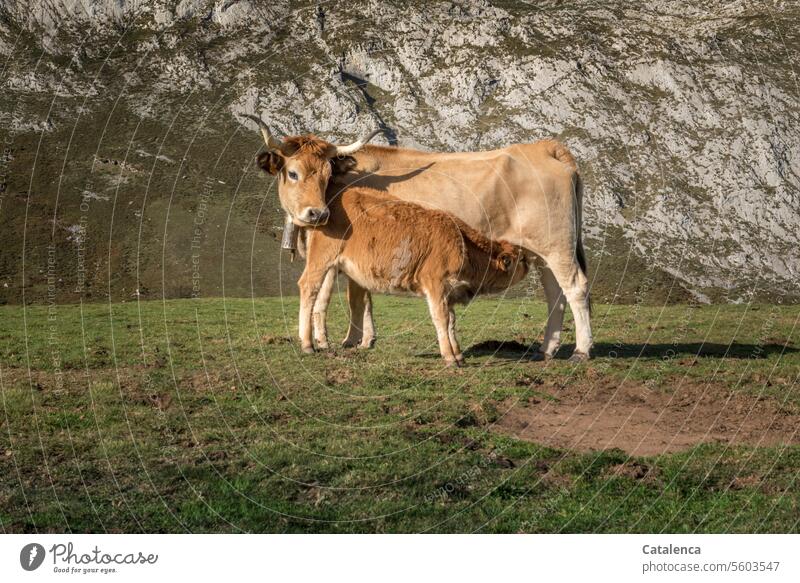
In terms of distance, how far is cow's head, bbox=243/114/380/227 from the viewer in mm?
14344

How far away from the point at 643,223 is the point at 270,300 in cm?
6383

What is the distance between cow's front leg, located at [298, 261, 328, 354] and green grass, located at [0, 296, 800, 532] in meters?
0.37

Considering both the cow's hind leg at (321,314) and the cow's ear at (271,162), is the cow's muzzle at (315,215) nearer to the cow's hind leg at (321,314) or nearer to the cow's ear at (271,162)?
the cow's ear at (271,162)

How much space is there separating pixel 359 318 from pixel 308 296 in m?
1.92

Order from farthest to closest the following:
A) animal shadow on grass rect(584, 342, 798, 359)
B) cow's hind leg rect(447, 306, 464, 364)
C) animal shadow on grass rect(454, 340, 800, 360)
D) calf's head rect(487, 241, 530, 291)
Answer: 1. animal shadow on grass rect(584, 342, 798, 359)
2. animal shadow on grass rect(454, 340, 800, 360)
3. calf's head rect(487, 241, 530, 291)
4. cow's hind leg rect(447, 306, 464, 364)

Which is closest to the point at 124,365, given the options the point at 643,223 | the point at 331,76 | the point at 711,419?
the point at 711,419

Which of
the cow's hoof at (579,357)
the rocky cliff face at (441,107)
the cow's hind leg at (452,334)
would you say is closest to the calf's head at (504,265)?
the cow's hind leg at (452,334)

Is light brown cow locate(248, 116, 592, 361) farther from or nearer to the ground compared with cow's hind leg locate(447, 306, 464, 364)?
farther from the ground

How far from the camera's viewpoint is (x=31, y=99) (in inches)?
3620

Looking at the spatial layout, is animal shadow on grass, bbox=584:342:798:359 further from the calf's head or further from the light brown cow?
the calf's head

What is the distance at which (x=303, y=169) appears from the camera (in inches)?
574

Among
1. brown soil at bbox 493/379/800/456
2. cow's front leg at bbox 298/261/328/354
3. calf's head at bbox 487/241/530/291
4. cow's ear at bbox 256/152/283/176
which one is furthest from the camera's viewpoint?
cow's ear at bbox 256/152/283/176

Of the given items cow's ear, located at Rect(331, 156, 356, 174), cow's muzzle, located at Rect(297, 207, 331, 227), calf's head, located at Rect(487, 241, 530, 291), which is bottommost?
calf's head, located at Rect(487, 241, 530, 291)
